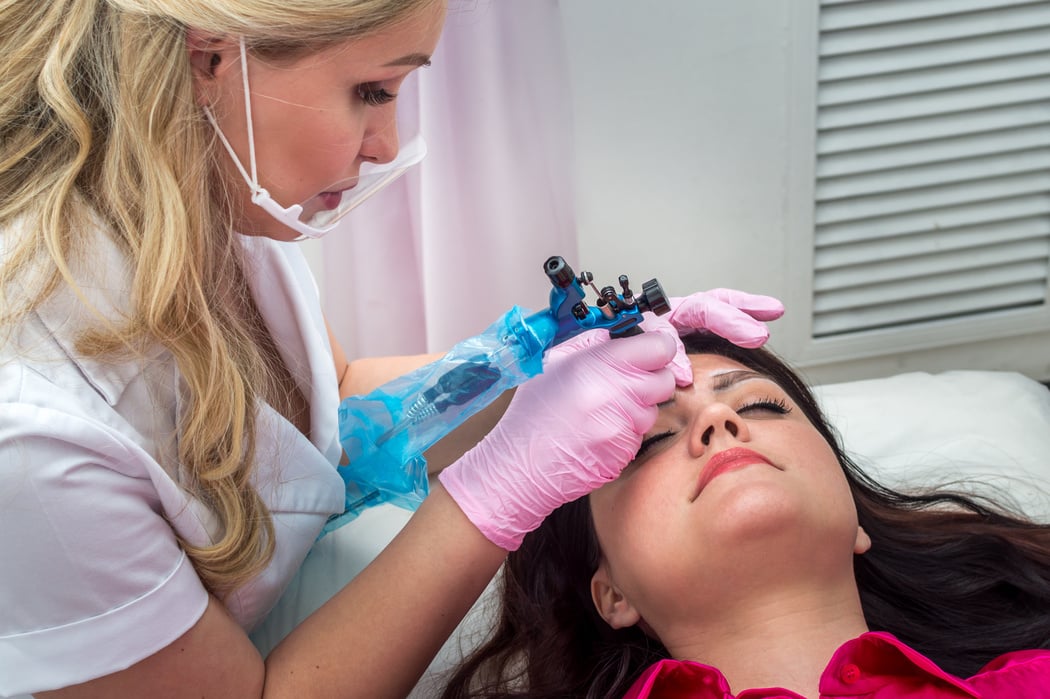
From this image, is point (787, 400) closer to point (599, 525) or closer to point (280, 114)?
point (599, 525)

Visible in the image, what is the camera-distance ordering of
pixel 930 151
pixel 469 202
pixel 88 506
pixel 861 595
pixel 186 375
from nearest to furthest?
pixel 88 506 → pixel 186 375 → pixel 861 595 → pixel 469 202 → pixel 930 151

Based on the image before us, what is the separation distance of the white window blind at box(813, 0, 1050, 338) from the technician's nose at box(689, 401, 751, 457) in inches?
48.7

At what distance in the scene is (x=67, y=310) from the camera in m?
1.04

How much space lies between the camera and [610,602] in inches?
52.6

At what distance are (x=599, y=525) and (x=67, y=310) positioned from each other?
2.35ft

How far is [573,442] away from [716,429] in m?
0.19

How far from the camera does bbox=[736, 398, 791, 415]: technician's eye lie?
4.32ft

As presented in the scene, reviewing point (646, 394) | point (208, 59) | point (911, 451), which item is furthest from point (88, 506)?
point (911, 451)

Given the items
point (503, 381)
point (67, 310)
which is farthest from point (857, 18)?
point (67, 310)

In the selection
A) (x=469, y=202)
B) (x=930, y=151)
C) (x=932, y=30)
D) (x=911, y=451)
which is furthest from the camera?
(x=930, y=151)

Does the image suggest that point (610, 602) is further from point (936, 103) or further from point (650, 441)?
point (936, 103)

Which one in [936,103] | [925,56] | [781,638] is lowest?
[781,638]

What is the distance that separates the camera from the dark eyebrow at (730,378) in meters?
1.33

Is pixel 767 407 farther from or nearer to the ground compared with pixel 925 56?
nearer to the ground
